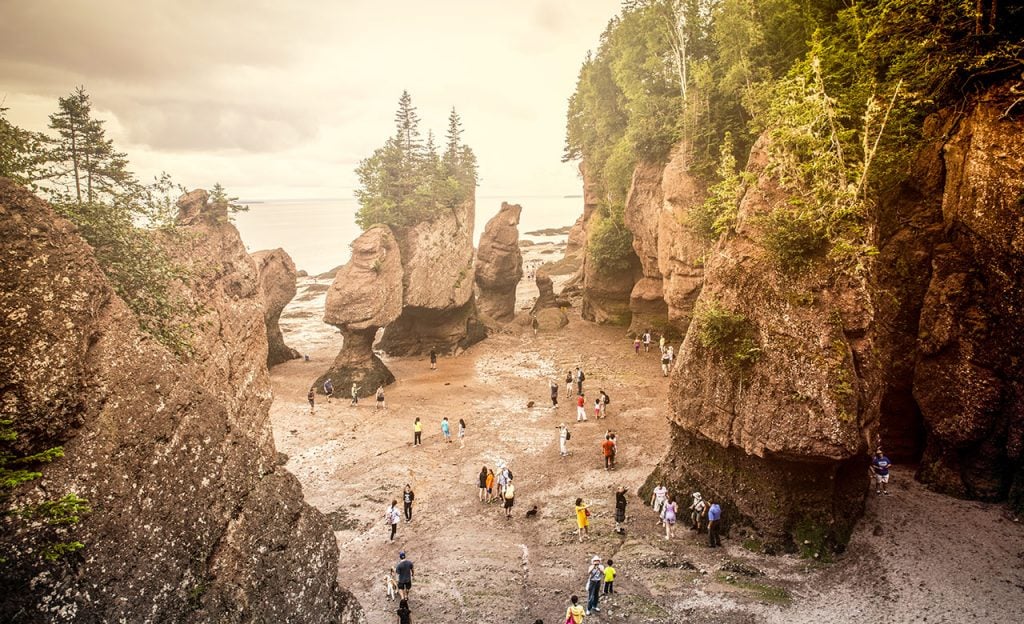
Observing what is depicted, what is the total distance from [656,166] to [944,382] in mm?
20723

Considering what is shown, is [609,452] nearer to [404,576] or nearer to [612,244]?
[404,576]

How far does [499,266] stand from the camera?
46125mm

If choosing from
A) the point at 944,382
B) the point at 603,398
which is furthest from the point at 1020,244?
the point at 603,398

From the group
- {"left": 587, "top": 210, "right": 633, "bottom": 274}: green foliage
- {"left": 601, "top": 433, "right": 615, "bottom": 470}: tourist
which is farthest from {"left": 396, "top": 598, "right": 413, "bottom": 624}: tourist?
{"left": 587, "top": 210, "right": 633, "bottom": 274}: green foliage

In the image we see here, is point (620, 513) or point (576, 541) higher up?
point (620, 513)

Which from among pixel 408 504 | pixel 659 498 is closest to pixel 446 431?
pixel 408 504

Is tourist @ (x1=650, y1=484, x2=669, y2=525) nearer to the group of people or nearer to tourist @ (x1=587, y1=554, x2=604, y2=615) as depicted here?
the group of people

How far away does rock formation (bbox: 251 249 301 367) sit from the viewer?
1501 inches

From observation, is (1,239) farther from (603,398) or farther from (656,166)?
(656,166)

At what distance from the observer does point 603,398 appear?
25.4 meters

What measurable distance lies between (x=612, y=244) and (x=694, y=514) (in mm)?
25570

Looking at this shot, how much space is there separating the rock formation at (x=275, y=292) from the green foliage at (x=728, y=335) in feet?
110

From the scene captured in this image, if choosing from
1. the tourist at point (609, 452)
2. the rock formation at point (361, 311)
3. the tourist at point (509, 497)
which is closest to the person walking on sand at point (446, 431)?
the tourist at point (509, 497)

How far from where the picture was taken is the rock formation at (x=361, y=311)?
33.2m
